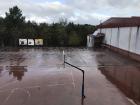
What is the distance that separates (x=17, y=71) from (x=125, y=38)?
33.9 ft

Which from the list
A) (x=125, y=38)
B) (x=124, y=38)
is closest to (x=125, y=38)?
(x=125, y=38)

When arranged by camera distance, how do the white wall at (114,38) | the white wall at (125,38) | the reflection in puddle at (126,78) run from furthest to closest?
the white wall at (114,38)
the white wall at (125,38)
the reflection in puddle at (126,78)

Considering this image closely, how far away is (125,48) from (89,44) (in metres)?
10.1

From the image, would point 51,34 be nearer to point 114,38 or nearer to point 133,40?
point 114,38

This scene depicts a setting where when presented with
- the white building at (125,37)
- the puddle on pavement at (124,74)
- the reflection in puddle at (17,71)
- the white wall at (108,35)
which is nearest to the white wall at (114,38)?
the white building at (125,37)

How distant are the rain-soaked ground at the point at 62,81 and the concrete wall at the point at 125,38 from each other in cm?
120

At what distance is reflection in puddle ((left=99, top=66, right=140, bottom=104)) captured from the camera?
481 inches

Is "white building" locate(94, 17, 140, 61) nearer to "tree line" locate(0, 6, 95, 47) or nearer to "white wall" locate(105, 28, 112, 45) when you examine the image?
"white wall" locate(105, 28, 112, 45)

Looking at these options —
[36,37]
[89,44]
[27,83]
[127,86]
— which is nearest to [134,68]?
[127,86]

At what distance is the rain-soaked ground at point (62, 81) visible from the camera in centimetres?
1104

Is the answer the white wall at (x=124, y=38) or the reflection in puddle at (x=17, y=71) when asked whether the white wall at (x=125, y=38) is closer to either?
the white wall at (x=124, y=38)

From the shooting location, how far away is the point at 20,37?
103 ft

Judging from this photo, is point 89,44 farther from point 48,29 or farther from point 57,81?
point 57,81

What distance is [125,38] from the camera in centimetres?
2270
